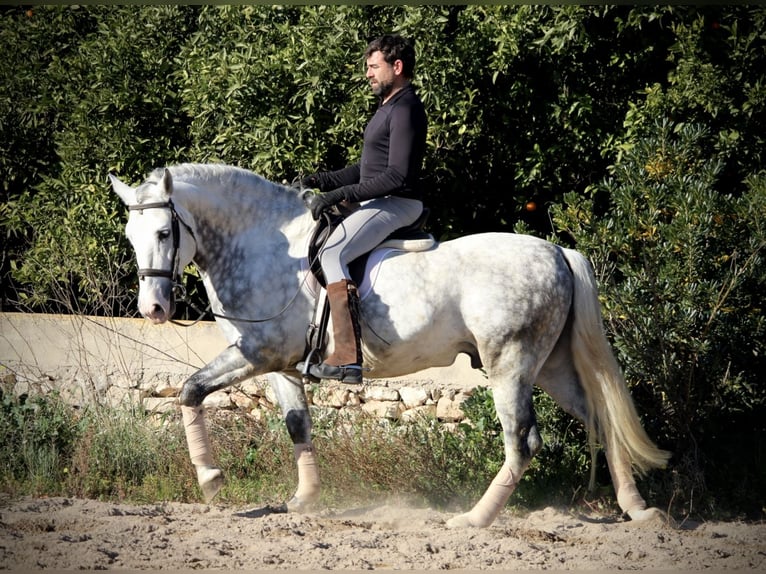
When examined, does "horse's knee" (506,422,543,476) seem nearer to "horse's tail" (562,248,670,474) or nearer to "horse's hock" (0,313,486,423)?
"horse's tail" (562,248,670,474)

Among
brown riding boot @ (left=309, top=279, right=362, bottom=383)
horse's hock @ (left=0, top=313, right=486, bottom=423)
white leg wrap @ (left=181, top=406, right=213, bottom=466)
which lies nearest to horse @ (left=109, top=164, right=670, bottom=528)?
white leg wrap @ (left=181, top=406, right=213, bottom=466)

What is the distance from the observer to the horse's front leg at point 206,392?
238 inches

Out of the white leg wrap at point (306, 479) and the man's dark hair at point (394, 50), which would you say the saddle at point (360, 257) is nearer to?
the man's dark hair at point (394, 50)

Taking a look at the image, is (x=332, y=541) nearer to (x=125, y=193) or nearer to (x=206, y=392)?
(x=206, y=392)

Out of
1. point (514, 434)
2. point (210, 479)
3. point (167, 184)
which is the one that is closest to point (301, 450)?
point (210, 479)

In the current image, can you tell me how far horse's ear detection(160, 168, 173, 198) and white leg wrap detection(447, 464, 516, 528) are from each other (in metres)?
2.67

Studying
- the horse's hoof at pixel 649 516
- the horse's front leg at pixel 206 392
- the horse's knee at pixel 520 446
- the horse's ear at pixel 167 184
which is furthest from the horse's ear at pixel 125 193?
the horse's hoof at pixel 649 516

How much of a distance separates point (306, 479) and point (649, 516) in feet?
7.37

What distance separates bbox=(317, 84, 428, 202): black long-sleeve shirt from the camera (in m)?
6.05

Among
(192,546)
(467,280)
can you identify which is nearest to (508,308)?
(467,280)

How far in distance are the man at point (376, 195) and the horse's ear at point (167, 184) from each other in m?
0.91

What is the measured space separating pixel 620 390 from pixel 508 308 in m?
0.97

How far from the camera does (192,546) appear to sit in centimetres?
543

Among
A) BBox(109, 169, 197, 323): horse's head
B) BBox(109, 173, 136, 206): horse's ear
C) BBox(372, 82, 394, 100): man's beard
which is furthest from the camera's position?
BBox(372, 82, 394, 100): man's beard
